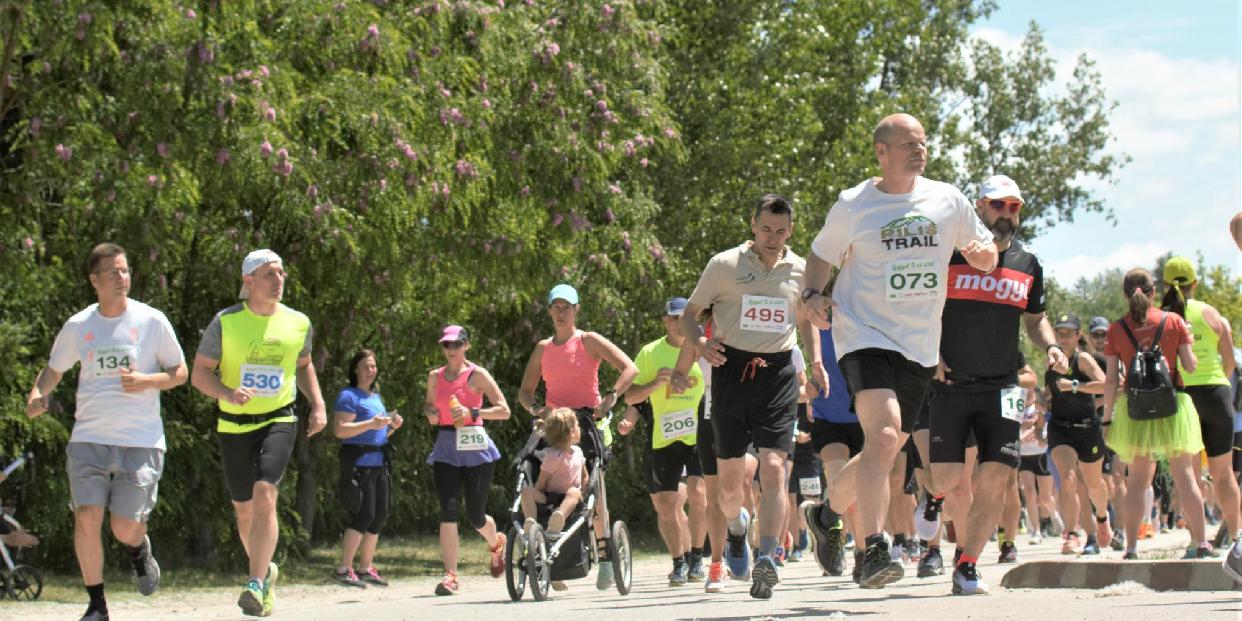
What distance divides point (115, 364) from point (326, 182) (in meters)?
5.91

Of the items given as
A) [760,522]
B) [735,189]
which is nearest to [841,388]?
[760,522]

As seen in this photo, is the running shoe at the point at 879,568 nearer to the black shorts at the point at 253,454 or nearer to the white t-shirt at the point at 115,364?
the black shorts at the point at 253,454

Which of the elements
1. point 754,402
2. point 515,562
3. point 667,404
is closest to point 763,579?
point 754,402

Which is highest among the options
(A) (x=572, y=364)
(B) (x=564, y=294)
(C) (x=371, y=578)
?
(B) (x=564, y=294)

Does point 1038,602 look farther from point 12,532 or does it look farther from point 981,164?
point 981,164

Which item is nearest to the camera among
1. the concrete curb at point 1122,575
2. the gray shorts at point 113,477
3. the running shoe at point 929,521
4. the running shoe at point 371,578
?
the concrete curb at point 1122,575

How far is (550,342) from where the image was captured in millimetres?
12523

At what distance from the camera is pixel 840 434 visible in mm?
12055

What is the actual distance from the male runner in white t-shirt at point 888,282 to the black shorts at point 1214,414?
494 cm

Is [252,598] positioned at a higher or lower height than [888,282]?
lower

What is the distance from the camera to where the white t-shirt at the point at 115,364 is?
9.47 meters

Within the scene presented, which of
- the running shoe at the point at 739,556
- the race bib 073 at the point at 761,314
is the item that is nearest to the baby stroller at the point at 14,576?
the running shoe at the point at 739,556

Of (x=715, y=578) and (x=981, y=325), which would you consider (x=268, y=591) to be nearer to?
(x=715, y=578)

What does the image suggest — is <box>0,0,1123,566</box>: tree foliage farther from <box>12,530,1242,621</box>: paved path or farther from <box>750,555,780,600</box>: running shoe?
<box>750,555,780,600</box>: running shoe
